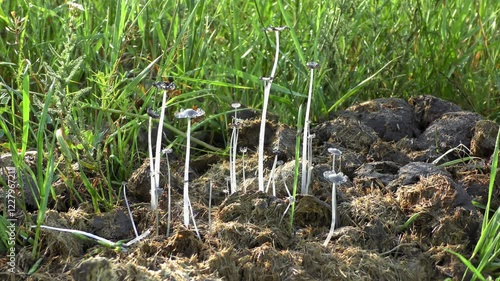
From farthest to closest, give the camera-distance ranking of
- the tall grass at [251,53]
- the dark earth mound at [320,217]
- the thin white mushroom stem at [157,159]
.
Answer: the tall grass at [251,53], the thin white mushroom stem at [157,159], the dark earth mound at [320,217]

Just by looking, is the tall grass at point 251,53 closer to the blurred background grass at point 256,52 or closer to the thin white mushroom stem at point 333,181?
the blurred background grass at point 256,52

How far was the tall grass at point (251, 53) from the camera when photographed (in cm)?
332

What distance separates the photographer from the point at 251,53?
391 cm

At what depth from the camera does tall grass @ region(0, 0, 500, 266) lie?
3.32 metres

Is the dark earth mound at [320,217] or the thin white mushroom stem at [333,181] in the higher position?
the thin white mushroom stem at [333,181]

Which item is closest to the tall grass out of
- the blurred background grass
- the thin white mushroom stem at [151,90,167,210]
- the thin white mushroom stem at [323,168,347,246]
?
the blurred background grass

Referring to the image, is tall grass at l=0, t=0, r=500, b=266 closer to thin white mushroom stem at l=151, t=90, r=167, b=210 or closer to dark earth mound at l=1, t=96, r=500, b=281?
dark earth mound at l=1, t=96, r=500, b=281

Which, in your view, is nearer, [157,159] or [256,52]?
[157,159]

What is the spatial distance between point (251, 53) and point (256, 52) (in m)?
0.04

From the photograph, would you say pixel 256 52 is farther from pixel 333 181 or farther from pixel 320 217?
pixel 333 181

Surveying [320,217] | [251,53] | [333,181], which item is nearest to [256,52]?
[251,53]

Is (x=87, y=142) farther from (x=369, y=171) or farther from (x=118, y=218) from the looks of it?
(x=369, y=171)

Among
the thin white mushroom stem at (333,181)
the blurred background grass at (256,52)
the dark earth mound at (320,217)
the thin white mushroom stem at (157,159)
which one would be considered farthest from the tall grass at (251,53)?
the thin white mushroom stem at (333,181)

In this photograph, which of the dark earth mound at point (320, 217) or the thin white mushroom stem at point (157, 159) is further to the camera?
the thin white mushroom stem at point (157, 159)
